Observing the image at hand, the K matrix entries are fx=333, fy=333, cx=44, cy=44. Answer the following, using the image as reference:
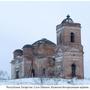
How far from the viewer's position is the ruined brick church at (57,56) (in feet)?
82.8

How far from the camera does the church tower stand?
991 inches

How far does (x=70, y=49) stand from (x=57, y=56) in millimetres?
1384

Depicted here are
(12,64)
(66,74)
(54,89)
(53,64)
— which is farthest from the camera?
(12,64)

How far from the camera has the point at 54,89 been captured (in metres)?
7.65

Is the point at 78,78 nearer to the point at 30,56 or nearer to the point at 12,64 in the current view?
the point at 30,56

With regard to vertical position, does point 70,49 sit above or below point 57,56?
above

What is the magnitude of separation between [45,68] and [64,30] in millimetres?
4349

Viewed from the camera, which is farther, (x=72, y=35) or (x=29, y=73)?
(x=29, y=73)

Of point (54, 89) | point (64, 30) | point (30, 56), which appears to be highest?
point (64, 30)

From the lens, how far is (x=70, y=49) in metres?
25.3

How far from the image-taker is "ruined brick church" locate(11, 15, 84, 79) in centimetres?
2525

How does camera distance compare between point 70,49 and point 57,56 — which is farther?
point 57,56

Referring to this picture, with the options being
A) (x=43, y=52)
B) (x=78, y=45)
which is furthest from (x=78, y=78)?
(x=43, y=52)

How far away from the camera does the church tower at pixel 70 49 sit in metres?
25.2
